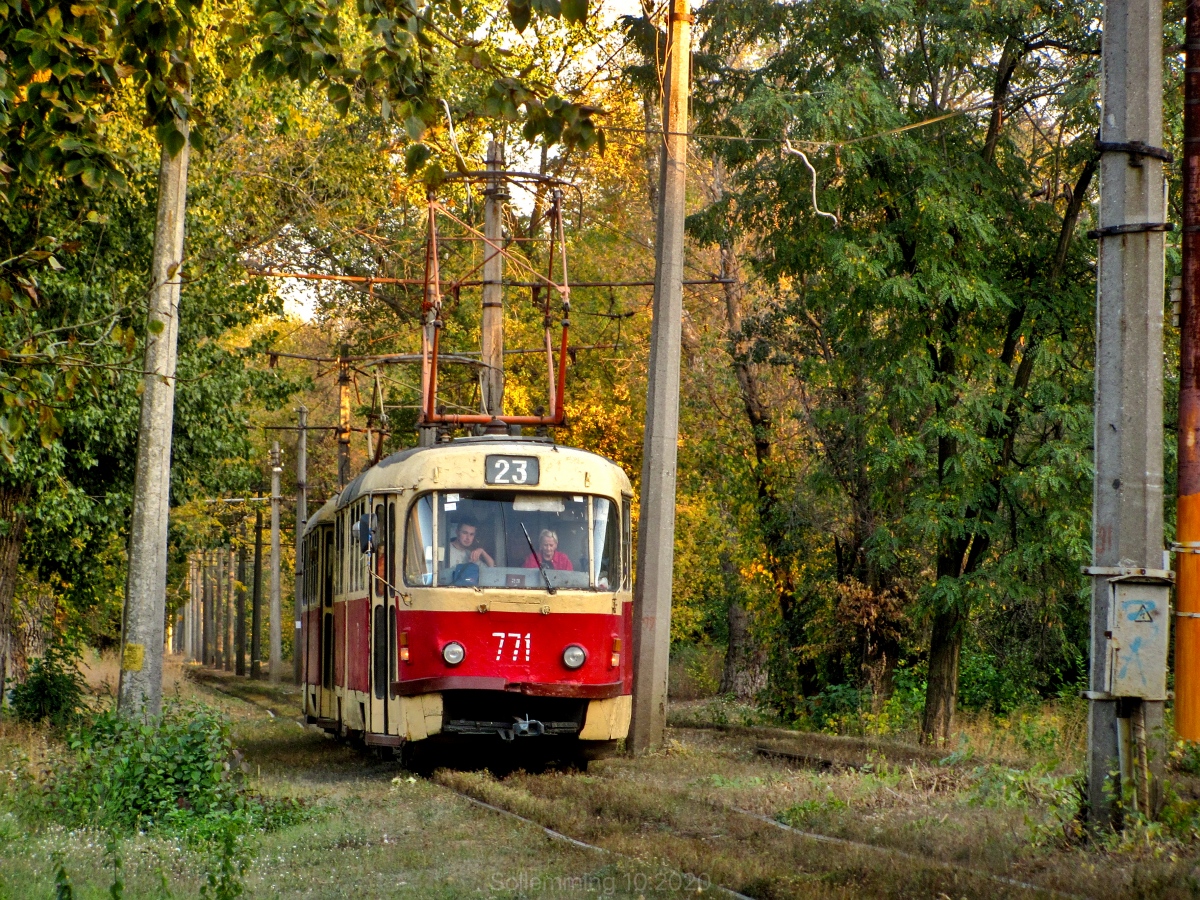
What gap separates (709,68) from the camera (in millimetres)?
20469

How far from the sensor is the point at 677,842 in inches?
368

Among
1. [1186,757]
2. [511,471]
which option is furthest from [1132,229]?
[511,471]

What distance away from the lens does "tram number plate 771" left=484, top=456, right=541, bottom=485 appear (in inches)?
569

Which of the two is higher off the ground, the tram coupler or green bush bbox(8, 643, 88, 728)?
the tram coupler

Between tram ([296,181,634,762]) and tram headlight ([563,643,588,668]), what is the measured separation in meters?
0.02

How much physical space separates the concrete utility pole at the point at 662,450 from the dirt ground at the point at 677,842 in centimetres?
166

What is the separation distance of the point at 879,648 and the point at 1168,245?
29.4ft

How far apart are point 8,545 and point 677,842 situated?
13155 millimetres

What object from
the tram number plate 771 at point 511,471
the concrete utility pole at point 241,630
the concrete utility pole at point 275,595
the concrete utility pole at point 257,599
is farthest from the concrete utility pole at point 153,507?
the concrete utility pole at point 241,630

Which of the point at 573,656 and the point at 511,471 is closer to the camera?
the point at 573,656

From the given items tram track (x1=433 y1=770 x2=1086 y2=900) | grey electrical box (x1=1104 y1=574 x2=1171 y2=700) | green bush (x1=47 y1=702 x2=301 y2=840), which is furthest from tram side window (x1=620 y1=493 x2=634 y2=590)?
grey electrical box (x1=1104 y1=574 x2=1171 y2=700)

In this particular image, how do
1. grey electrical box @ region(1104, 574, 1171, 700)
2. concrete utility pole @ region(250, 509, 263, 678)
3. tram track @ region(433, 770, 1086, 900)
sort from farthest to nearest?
concrete utility pole @ region(250, 509, 263, 678) < grey electrical box @ region(1104, 574, 1171, 700) < tram track @ region(433, 770, 1086, 900)

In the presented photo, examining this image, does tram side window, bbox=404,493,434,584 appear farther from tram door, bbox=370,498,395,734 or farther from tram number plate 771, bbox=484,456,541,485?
tram number plate 771, bbox=484,456,541,485

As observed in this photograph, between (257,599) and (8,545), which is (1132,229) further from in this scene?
(257,599)
